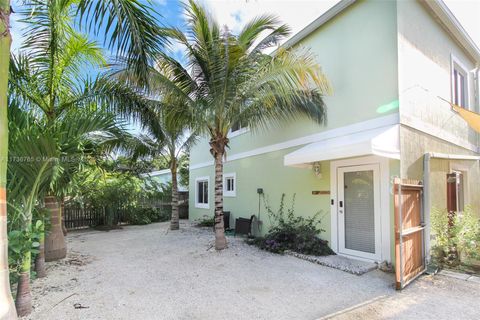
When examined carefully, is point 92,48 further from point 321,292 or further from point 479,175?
point 479,175

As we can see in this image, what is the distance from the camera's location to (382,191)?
23.1 feet

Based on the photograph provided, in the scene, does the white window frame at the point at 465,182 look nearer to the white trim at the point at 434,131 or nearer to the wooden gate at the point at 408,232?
the white trim at the point at 434,131

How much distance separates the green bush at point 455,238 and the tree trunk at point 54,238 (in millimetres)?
9895

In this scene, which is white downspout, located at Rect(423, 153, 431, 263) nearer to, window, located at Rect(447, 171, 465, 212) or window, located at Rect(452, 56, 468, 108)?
window, located at Rect(447, 171, 465, 212)

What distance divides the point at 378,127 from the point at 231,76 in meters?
4.11

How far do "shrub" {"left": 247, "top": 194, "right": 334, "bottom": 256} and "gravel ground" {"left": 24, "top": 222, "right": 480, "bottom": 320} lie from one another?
564 millimetres

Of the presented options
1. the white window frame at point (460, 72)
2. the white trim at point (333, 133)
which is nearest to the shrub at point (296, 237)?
the white trim at point (333, 133)

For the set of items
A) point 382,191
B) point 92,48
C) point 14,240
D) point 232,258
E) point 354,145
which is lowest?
point 232,258

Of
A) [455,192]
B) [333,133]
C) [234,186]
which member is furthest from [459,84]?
[234,186]

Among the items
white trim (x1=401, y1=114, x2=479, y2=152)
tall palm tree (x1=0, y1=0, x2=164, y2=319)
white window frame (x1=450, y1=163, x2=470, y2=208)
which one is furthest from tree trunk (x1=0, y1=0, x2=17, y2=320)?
white window frame (x1=450, y1=163, x2=470, y2=208)

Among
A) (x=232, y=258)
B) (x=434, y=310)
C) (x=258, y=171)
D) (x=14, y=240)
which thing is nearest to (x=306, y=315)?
(x=434, y=310)

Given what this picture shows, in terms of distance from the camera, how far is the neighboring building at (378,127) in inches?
274

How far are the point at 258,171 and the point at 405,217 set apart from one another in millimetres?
6413

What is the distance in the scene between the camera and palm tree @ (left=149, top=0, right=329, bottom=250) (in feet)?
25.1
